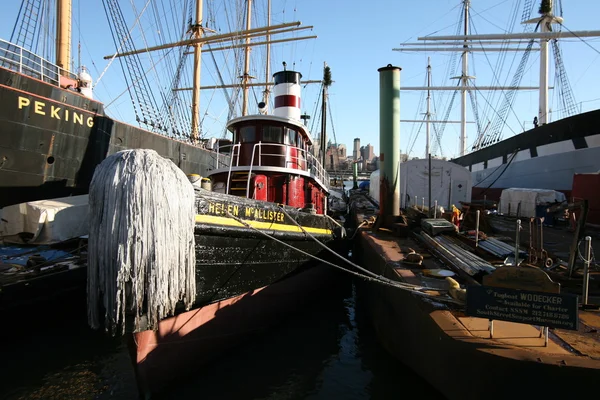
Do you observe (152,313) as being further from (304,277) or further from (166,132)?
(166,132)

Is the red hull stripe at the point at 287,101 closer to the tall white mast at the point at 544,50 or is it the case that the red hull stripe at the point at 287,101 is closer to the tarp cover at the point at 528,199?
the tarp cover at the point at 528,199

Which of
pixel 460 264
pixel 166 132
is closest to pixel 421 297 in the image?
pixel 460 264

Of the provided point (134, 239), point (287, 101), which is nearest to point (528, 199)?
point (287, 101)

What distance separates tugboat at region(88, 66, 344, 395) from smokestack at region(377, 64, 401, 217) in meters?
A: 1.79

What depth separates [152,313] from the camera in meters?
4.58

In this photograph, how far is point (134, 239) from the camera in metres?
4.40

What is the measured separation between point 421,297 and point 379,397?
170 centimetres

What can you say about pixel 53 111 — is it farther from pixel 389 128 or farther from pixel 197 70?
pixel 197 70

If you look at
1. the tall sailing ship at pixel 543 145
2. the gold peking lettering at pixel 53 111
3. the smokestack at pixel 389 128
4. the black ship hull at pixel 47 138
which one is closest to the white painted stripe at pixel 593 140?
the tall sailing ship at pixel 543 145

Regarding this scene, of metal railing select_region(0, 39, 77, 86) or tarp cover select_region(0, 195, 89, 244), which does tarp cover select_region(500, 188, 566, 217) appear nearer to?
tarp cover select_region(0, 195, 89, 244)

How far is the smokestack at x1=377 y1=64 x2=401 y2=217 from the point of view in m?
9.42

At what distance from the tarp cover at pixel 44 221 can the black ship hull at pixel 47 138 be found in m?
1.61

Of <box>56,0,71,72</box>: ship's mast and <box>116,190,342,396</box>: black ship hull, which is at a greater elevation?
<box>56,0,71,72</box>: ship's mast

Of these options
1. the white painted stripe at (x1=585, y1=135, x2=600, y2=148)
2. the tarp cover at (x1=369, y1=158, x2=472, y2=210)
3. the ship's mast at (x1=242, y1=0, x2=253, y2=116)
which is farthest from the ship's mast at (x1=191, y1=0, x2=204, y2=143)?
the white painted stripe at (x1=585, y1=135, x2=600, y2=148)
